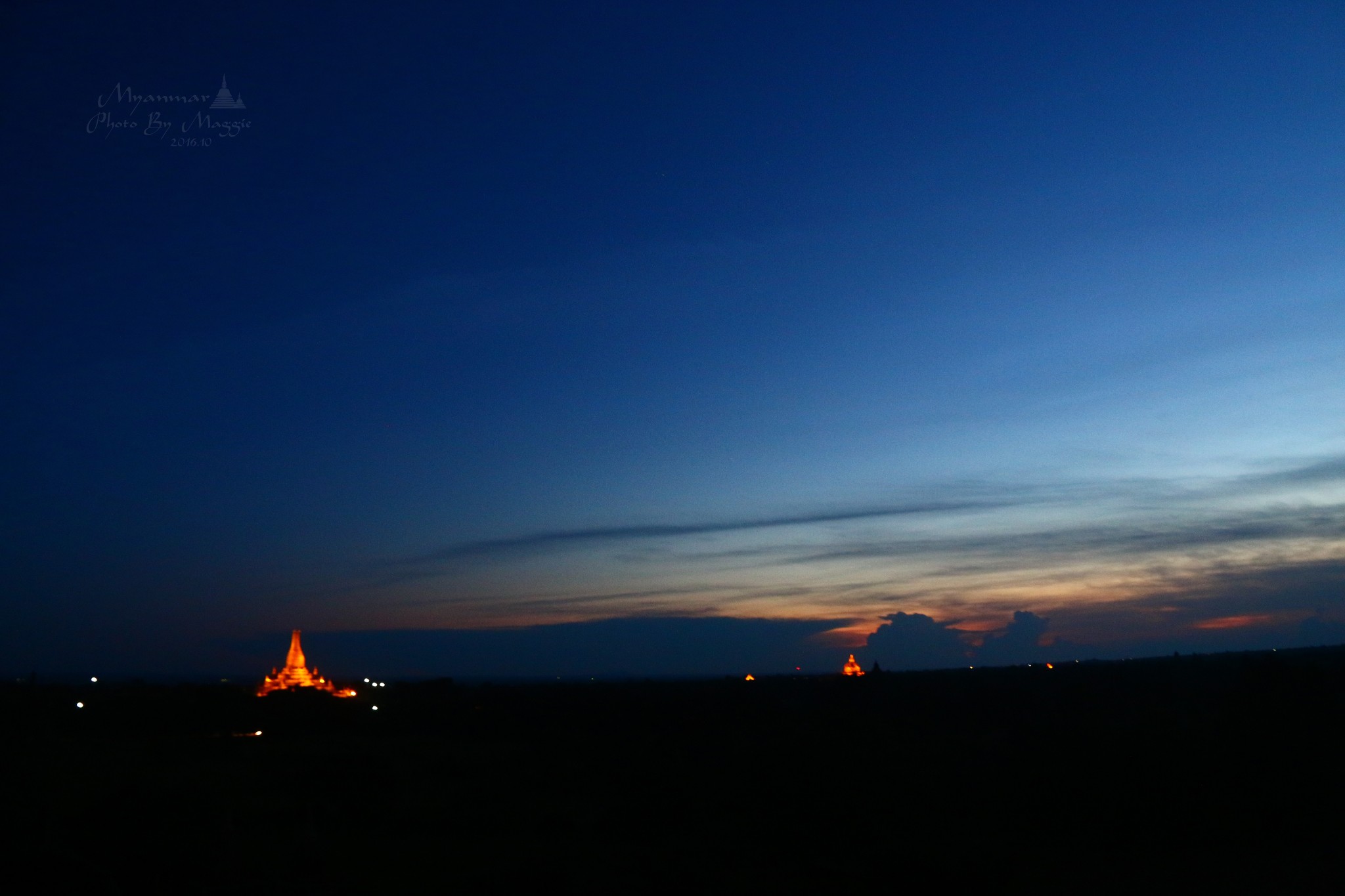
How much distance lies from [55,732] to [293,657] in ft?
200

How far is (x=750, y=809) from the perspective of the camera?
27516 millimetres

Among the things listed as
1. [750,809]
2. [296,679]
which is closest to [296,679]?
[296,679]

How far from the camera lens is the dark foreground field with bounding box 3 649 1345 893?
72.0 ft

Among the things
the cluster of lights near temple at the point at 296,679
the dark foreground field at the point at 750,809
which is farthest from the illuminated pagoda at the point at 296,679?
the dark foreground field at the point at 750,809

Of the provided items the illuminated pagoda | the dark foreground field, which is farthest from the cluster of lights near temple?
the dark foreground field

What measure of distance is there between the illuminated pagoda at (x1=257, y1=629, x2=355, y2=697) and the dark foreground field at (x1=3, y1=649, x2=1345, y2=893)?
59598 millimetres

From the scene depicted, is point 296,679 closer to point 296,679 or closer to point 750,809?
point 296,679

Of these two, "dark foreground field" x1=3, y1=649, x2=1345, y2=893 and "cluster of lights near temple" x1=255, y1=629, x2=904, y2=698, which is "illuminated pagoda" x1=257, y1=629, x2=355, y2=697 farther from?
"dark foreground field" x1=3, y1=649, x2=1345, y2=893

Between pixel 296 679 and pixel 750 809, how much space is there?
308 feet

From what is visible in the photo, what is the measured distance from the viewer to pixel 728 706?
222 feet

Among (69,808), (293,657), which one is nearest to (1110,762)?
(69,808)

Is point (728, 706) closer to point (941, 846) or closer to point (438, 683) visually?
point (941, 846)

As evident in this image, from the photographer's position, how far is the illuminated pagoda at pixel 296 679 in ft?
348

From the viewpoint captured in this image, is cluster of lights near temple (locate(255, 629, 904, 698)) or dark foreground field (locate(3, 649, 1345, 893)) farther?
cluster of lights near temple (locate(255, 629, 904, 698))
